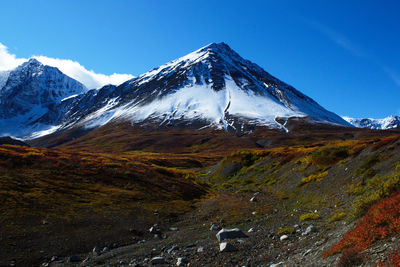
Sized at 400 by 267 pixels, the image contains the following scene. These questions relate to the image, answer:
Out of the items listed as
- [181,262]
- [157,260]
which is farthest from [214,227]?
[157,260]

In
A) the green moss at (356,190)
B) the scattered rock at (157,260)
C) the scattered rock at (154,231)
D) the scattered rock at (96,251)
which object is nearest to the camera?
the scattered rock at (157,260)

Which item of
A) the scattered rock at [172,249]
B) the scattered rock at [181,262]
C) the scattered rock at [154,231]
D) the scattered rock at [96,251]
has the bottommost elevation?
the scattered rock at [96,251]

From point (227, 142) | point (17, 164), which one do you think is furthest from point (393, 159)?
point (227, 142)

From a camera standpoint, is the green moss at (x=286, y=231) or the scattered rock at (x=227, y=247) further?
the green moss at (x=286, y=231)

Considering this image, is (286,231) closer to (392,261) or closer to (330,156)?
(392,261)

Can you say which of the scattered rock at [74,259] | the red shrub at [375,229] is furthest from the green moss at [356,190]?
the scattered rock at [74,259]

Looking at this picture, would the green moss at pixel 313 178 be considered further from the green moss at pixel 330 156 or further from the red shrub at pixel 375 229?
the red shrub at pixel 375 229

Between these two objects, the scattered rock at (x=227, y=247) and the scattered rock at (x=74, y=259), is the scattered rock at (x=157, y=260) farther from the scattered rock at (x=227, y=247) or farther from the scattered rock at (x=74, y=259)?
the scattered rock at (x=74, y=259)

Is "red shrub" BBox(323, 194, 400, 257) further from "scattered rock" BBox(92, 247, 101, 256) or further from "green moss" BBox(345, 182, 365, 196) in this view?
"scattered rock" BBox(92, 247, 101, 256)

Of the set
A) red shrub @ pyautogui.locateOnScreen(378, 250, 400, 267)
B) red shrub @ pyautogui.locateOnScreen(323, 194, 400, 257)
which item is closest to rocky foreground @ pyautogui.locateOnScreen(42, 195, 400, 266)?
red shrub @ pyautogui.locateOnScreen(323, 194, 400, 257)

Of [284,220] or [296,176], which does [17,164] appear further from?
[296,176]

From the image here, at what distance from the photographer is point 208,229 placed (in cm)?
1909

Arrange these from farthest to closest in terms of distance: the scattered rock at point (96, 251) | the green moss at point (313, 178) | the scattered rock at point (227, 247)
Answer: the green moss at point (313, 178), the scattered rock at point (96, 251), the scattered rock at point (227, 247)

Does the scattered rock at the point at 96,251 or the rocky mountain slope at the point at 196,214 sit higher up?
the rocky mountain slope at the point at 196,214
